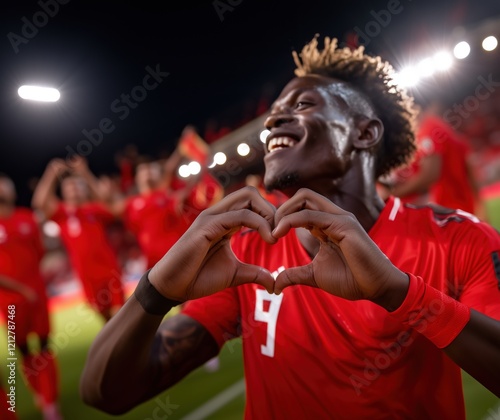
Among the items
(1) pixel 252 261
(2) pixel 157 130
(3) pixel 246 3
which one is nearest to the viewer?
(1) pixel 252 261

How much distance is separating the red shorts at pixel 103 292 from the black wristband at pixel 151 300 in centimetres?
518

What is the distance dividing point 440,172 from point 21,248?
14.4 ft

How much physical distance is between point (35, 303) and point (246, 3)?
11.6ft

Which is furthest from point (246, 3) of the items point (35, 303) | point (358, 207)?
point (35, 303)

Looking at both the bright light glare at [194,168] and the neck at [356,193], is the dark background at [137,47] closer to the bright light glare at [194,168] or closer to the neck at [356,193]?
the neck at [356,193]

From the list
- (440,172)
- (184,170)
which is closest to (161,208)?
(184,170)

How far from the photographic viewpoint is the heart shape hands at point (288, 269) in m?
1.10

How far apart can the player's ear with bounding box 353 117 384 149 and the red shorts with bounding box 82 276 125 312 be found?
5158 mm

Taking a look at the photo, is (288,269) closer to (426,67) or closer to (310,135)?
(310,135)

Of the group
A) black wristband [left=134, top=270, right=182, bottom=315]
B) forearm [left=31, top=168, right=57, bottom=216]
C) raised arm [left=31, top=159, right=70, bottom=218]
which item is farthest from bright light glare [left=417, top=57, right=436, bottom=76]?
black wristband [left=134, top=270, right=182, bottom=315]

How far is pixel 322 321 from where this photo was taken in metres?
1.46

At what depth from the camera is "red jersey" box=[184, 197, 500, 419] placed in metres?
1.33

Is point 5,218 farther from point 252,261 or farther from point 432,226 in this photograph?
point 432,226

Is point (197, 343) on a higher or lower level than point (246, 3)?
lower
